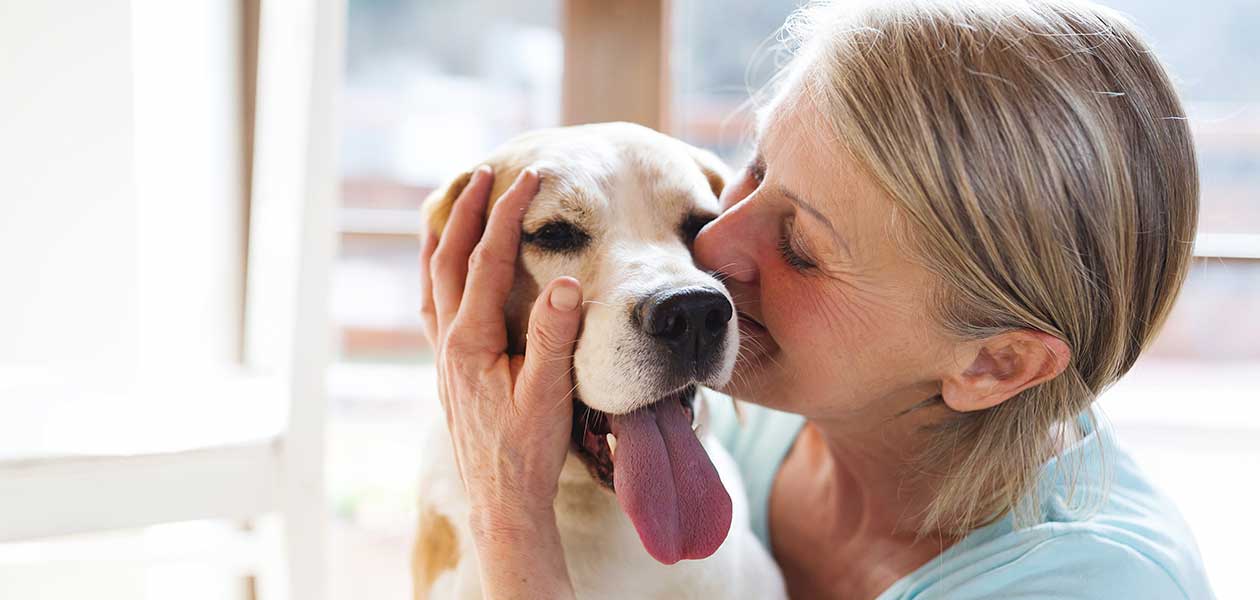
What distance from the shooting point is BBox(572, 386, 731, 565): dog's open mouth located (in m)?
0.99

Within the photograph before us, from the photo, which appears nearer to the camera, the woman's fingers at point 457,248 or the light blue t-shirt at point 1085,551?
the light blue t-shirt at point 1085,551

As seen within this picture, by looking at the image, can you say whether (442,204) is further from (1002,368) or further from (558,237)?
(1002,368)

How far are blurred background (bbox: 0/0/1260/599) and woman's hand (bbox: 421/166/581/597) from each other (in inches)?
10.5

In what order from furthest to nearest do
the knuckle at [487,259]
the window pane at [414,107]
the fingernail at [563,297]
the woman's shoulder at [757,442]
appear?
1. the window pane at [414,107]
2. the woman's shoulder at [757,442]
3. the knuckle at [487,259]
4. the fingernail at [563,297]

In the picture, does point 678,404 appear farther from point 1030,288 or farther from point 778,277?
point 1030,288

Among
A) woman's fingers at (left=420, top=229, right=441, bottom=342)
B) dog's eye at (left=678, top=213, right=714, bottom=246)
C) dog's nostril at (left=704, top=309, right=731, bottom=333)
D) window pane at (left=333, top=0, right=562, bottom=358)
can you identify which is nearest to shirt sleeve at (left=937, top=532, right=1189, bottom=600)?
dog's nostril at (left=704, top=309, right=731, bottom=333)

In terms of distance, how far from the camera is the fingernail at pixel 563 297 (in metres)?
0.95

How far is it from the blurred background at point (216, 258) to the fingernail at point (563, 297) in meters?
0.43

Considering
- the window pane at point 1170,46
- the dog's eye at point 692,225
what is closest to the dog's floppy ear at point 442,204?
the dog's eye at point 692,225

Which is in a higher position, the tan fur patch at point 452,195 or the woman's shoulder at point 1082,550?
the tan fur patch at point 452,195

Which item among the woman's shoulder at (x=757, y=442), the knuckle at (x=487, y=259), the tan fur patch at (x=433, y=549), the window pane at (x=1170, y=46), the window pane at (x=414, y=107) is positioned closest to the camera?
the knuckle at (x=487, y=259)

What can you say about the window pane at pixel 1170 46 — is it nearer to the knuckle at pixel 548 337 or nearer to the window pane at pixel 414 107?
the window pane at pixel 414 107

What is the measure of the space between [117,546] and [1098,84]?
128cm

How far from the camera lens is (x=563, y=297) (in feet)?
3.11
